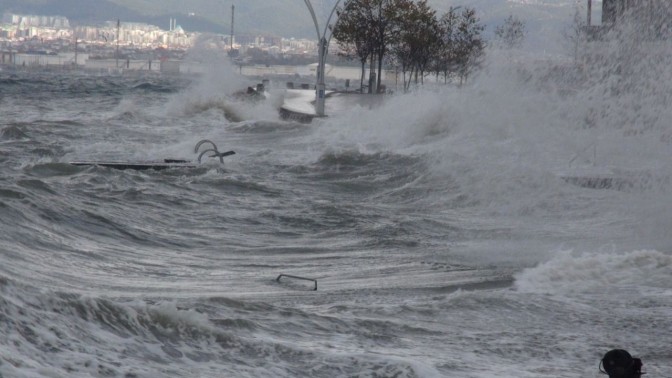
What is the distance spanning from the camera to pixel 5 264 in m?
9.05

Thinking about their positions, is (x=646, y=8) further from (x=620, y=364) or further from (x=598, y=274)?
(x=620, y=364)

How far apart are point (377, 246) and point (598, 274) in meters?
3.07

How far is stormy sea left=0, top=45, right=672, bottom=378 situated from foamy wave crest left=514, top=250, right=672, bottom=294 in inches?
1.3

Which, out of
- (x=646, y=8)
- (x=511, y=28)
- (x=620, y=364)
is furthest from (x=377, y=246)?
(x=511, y=28)

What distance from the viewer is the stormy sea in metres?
6.72

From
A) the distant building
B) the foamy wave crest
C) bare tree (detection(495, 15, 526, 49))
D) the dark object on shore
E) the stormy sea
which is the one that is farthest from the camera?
bare tree (detection(495, 15, 526, 49))

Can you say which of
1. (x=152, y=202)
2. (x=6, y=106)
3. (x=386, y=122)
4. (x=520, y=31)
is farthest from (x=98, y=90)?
(x=152, y=202)

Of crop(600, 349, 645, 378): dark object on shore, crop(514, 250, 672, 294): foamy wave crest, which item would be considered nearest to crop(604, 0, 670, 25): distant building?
crop(514, 250, 672, 294): foamy wave crest

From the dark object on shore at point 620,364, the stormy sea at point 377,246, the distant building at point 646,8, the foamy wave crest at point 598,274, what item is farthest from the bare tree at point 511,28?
the dark object on shore at point 620,364

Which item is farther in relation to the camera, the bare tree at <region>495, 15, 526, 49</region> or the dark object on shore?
the bare tree at <region>495, 15, 526, 49</region>

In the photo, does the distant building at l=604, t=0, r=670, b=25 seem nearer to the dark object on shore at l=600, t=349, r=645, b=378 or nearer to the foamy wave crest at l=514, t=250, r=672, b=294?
the foamy wave crest at l=514, t=250, r=672, b=294

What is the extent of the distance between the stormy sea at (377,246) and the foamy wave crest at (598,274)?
0.03 m

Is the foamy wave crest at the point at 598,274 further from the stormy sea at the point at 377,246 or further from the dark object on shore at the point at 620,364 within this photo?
the dark object on shore at the point at 620,364

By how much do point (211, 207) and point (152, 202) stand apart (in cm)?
83
